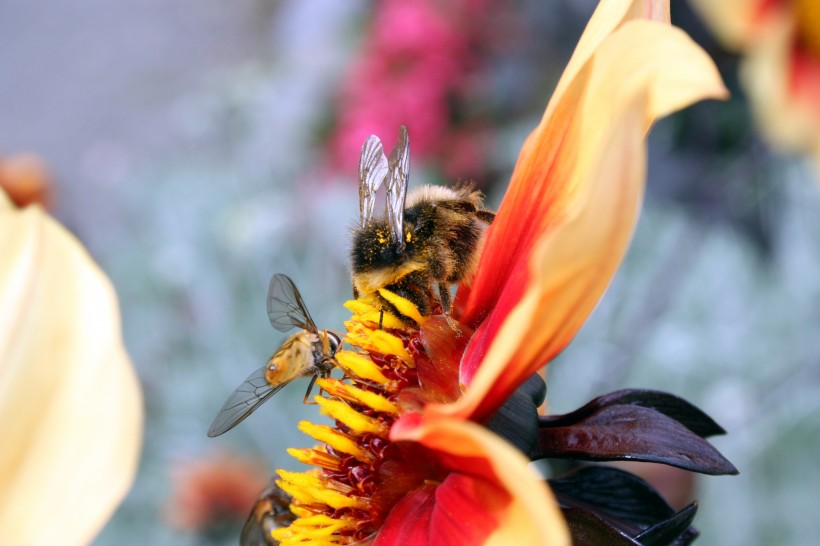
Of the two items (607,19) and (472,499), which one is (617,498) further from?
(607,19)

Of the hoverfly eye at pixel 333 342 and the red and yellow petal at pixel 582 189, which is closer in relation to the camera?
the red and yellow petal at pixel 582 189

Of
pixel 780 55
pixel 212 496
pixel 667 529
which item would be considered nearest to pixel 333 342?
pixel 667 529

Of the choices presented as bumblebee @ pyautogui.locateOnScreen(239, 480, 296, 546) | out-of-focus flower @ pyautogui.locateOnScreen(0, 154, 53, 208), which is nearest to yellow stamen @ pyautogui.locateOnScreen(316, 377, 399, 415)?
bumblebee @ pyautogui.locateOnScreen(239, 480, 296, 546)

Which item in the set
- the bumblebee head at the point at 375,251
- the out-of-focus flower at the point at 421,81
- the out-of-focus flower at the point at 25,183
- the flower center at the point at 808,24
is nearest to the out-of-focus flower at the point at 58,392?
the bumblebee head at the point at 375,251

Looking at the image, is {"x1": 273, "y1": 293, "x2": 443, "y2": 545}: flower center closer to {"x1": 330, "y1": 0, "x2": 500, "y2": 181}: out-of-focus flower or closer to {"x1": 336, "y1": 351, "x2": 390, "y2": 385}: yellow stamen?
{"x1": 336, "y1": 351, "x2": 390, "y2": 385}: yellow stamen

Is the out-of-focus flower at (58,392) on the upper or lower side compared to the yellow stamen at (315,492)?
upper

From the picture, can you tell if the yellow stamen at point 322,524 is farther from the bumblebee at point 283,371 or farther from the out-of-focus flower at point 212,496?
the out-of-focus flower at point 212,496
